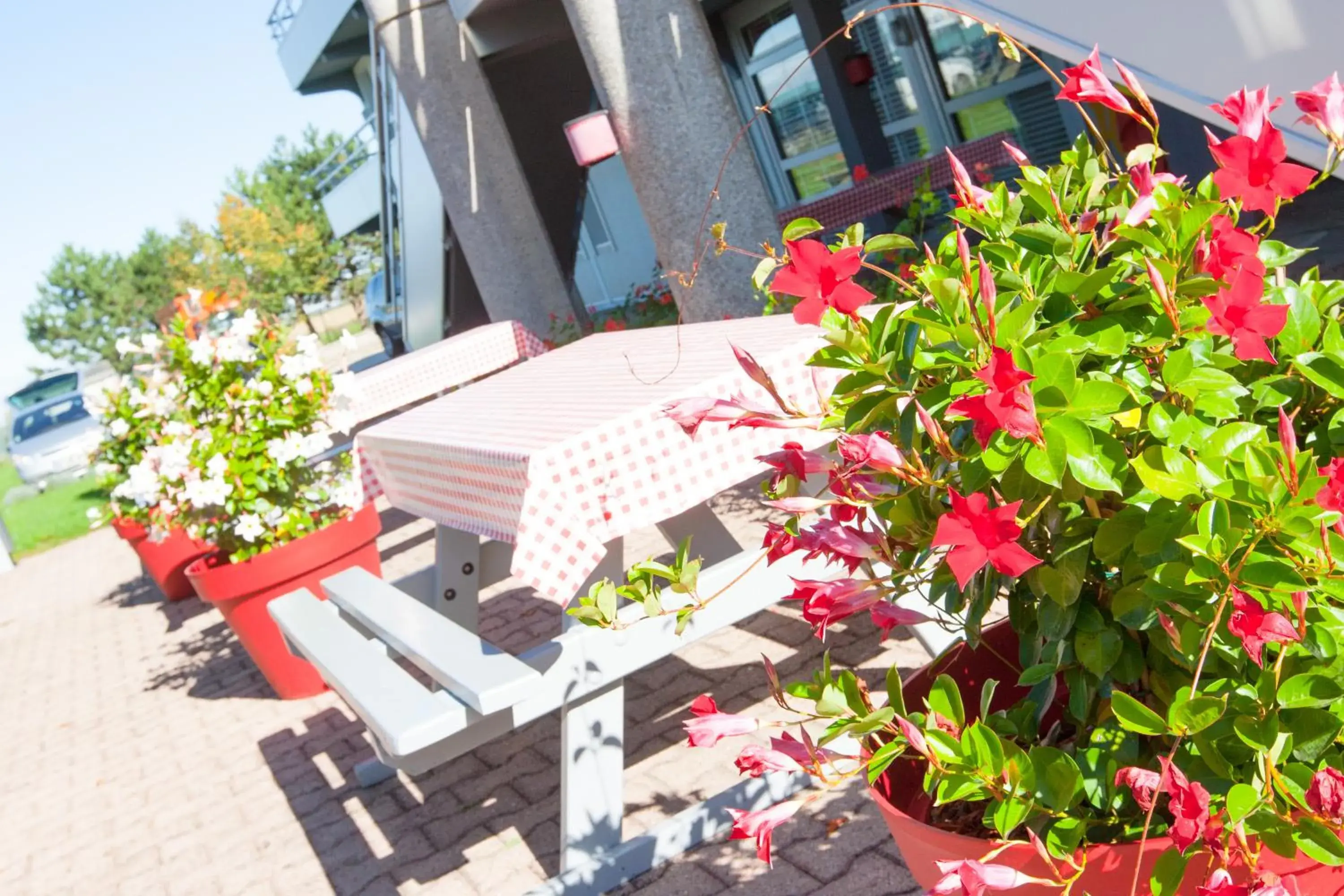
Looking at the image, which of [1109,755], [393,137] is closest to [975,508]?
[1109,755]

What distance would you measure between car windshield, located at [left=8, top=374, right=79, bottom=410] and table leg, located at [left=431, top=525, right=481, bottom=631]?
28293 mm

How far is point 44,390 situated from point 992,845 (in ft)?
106

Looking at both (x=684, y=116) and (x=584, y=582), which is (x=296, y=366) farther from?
(x=584, y=582)

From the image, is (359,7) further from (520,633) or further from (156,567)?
(520,633)

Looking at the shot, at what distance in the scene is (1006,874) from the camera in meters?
1.11

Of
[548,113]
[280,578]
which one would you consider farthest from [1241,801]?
[548,113]

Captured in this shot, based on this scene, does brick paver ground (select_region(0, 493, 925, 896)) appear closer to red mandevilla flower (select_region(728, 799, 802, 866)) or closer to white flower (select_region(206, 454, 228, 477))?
white flower (select_region(206, 454, 228, 477))

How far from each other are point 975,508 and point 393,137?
1263cm

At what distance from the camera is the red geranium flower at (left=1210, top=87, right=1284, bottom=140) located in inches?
50.0

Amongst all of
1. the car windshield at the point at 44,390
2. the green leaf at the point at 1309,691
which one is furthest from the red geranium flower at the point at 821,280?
the car windshield at the point at 44,390

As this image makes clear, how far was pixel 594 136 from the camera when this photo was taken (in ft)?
22.4

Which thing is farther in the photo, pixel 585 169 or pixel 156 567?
pixel 585 169

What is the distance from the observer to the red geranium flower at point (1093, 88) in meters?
1.34

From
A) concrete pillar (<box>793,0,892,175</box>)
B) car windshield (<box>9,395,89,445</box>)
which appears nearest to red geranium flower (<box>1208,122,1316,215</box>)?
concrete pillar (<box>793,0,892,175</box>)
